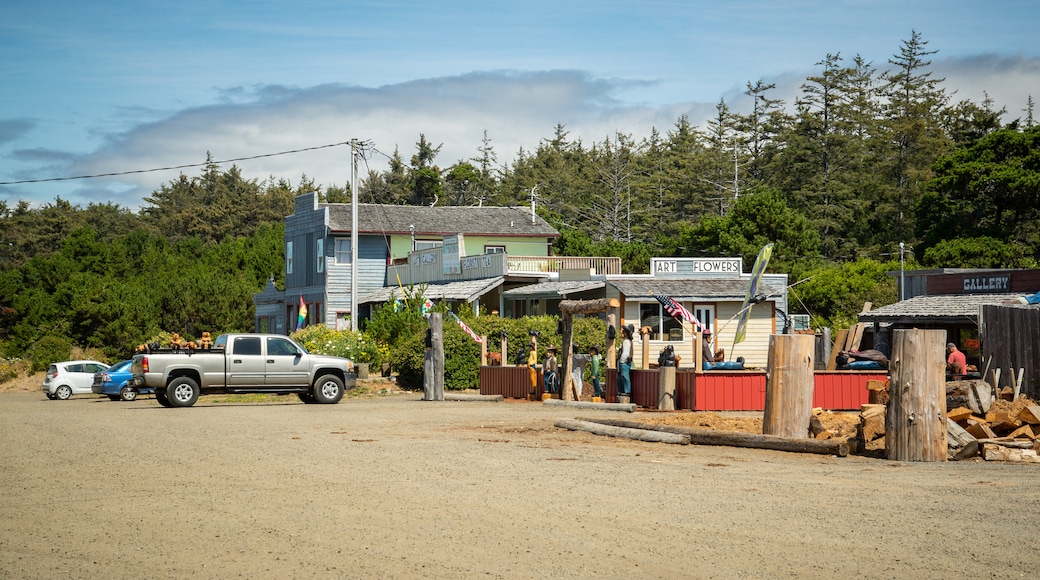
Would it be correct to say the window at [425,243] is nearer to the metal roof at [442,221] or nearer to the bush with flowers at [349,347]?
the metal roof at [442,221]

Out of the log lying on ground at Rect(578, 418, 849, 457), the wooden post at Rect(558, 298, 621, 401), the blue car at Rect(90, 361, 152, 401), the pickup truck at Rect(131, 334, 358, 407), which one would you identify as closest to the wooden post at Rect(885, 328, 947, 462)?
the log lying on ground at Rect(578, 418, 849, 457)

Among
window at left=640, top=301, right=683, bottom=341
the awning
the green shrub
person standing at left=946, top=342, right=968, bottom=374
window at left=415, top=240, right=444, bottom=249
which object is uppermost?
window at left=415, top=240, right=444, bottom=249

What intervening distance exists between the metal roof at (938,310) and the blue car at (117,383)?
22354 mm

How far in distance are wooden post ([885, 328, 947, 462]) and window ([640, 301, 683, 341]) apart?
87.2 feet

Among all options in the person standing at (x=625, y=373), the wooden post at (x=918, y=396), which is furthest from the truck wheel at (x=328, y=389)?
the wooden post at (x=918, y=396)

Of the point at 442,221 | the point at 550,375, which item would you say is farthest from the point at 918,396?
the point at 442,221

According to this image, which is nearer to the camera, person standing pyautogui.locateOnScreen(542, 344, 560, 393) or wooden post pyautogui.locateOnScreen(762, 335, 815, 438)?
wooden post pyautogui.locateOnScreen(762, 335, 815, 438)

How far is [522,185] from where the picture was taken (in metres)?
102

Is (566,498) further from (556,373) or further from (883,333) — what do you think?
(883,333)

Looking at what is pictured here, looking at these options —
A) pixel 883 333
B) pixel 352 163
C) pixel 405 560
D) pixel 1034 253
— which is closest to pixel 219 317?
pixel 352 163

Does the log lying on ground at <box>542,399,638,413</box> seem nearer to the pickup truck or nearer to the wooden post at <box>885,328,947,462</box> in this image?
the pickup truck

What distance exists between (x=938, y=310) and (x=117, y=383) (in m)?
24.7

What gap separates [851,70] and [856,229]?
616 inches

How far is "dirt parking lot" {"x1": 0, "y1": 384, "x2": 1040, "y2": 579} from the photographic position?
8.33 meters
